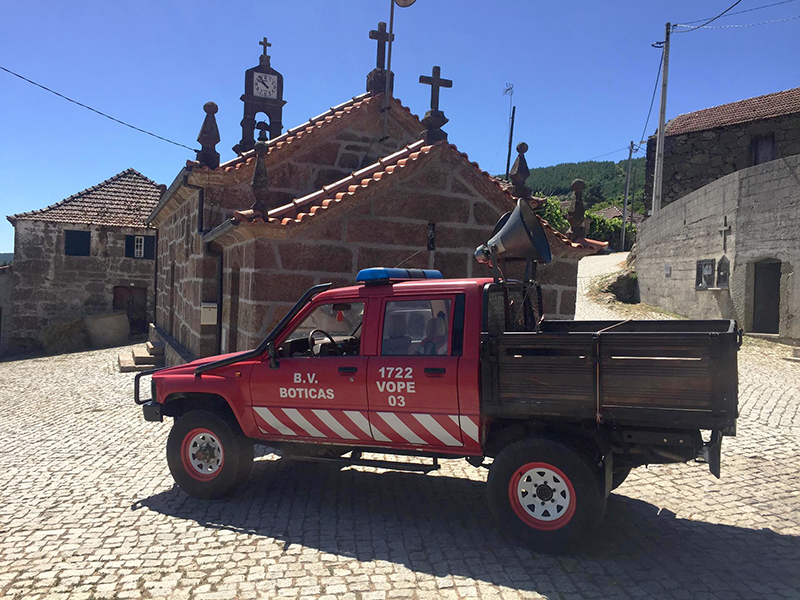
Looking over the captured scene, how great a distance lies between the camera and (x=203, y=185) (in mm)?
10516

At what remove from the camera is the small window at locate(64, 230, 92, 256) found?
2439cm

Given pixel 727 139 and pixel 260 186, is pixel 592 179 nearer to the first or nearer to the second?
pixel 727 139

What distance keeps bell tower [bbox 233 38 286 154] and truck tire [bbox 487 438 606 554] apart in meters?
11.3

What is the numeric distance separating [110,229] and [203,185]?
16.2m

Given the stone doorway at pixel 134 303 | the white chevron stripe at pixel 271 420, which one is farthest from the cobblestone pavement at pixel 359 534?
the stone doorway at pixel 134 303

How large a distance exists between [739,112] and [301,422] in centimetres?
2890

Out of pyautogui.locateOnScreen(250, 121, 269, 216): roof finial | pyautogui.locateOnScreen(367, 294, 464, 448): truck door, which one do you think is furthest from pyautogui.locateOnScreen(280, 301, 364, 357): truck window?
pyautogui.locateOnScreen(250, 121, 269, 216): roof finial

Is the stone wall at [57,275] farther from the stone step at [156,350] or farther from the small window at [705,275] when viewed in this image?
the small window at [705,275]

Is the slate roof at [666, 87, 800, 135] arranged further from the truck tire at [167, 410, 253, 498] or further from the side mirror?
the truck tire at [167, 410, 253, 498]

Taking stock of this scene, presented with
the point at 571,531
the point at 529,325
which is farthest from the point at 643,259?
the point at 571,531

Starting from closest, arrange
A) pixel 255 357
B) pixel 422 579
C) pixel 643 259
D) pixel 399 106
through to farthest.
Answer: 1. pixel 422 579
2. pixel 255 357
3. pixel 399 106
4. pixel 643 259

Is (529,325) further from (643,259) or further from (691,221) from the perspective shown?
(643,259)

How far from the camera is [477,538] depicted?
15.1ft

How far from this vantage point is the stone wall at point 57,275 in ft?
79.6
